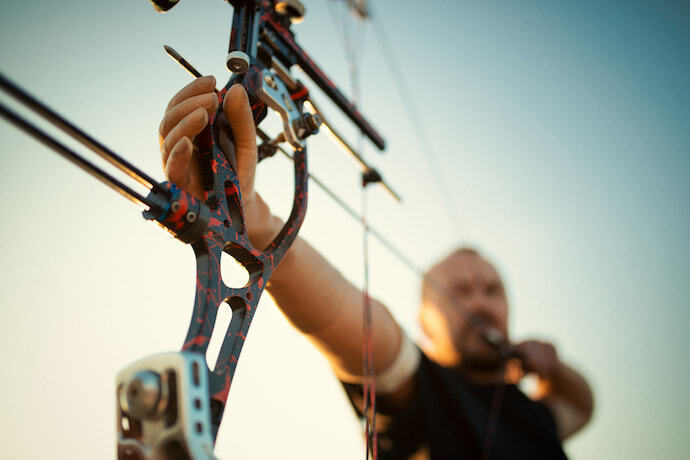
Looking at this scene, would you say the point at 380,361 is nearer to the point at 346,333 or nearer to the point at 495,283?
the point at 346,333

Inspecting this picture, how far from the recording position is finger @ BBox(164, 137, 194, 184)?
1.25ft

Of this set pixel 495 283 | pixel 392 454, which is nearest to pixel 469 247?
pixel 495 283

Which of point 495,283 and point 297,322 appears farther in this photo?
point 495,283

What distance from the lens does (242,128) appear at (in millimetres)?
442

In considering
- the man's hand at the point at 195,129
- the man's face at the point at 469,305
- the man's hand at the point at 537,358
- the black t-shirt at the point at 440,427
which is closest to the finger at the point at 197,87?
the man's hand at the point at 195,129

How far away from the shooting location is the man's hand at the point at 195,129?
39cm

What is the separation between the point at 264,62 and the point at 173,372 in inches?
19.5

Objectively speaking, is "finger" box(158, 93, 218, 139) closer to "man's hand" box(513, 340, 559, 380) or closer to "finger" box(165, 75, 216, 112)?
"finger" box(165, 75, 216, 112)

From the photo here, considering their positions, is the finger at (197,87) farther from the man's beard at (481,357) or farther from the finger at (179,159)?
the man's beard at (481,357)

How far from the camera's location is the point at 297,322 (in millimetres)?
731

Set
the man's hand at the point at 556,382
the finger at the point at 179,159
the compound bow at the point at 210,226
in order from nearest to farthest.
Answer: the compound bow at the point at 210,226 → the finger at the point at 179,159 → the man's hand at the point at 556,382

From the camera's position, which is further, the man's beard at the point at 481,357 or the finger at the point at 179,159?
the man's beard at the point at 481,357

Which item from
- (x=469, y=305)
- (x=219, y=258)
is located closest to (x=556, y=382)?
(x=469, y=305)

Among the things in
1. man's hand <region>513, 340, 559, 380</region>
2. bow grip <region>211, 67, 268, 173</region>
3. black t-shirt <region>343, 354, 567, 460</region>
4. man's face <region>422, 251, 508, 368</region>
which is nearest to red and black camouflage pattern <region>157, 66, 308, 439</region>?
bow grip <region>211, 67, 268, 173</region>
